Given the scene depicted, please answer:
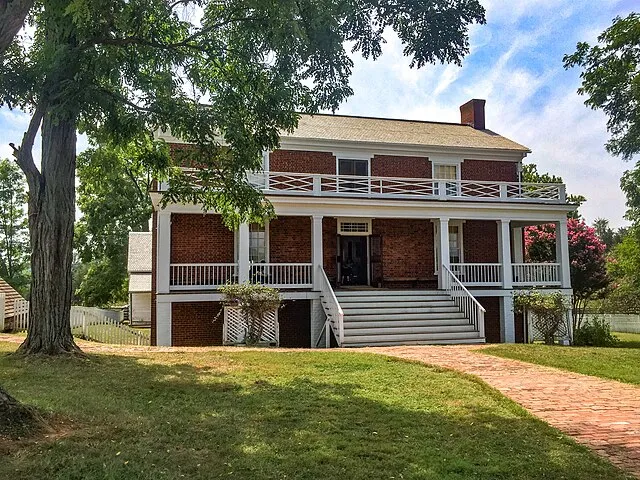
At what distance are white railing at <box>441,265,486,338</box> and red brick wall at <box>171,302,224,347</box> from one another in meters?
7.60

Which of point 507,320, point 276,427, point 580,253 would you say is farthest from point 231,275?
point 580,253

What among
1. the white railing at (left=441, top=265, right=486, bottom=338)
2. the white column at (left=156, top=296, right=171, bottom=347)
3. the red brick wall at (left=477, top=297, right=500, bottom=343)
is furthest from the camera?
the red brick wall at (left=477, top=297, right=500, bottom=343)

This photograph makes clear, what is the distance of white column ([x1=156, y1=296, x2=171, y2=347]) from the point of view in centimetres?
1631

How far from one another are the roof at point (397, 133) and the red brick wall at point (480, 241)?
3.13m

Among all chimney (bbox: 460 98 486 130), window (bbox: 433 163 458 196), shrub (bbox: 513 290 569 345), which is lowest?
shrub (bbox: 513 290 569 345)

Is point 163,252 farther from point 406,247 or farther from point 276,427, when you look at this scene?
point 276,427

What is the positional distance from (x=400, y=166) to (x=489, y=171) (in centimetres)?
389

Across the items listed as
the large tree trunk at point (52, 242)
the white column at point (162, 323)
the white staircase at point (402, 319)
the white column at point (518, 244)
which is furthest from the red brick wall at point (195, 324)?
the white column at point (518, 244)

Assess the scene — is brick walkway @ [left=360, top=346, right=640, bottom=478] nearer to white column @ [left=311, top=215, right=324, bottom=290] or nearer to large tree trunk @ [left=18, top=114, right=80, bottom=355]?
white column @ [left=311, top=215, right=324, bottom=290]

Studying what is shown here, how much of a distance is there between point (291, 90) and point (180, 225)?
916 centimetres

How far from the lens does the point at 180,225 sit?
18266mm

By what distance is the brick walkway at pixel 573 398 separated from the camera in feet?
19.4

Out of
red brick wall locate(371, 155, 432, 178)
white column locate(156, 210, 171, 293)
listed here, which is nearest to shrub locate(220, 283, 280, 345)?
white column locate(156, 210, 171, 293)

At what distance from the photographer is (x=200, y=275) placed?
57.4ft
